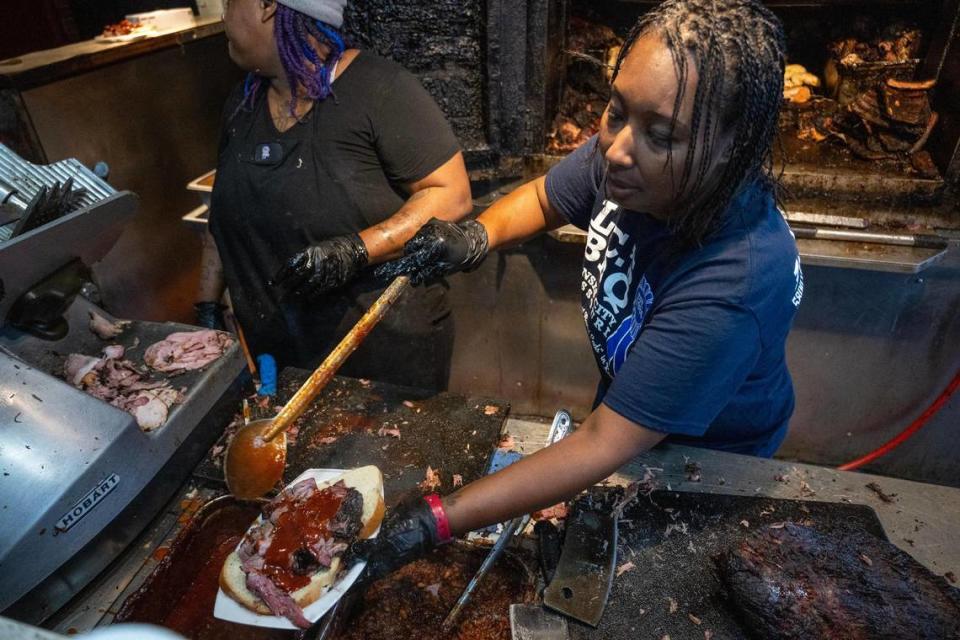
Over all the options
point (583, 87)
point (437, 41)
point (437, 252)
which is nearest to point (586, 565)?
point (437, 252)

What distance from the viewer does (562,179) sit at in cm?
208

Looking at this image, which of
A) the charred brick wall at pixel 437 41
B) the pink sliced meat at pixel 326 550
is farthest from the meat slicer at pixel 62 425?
the charred brick wall at pixel 437 41

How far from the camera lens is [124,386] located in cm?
180

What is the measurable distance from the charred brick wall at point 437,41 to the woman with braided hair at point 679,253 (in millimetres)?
1815

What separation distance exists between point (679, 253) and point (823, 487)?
0.98m

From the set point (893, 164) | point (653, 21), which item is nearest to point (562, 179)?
point (653, 21)

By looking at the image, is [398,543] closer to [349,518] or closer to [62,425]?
[349,518]

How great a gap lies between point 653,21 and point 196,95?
427cm

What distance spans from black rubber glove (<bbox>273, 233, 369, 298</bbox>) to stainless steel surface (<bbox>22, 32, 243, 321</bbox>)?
2.27m

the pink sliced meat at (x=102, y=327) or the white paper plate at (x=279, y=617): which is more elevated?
the pink sliced meat at (x=102, y=327)

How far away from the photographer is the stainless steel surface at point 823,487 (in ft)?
5.59

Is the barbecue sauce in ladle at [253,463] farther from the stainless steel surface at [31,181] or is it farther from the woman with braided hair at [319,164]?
the stainless steel surface at [31,181]

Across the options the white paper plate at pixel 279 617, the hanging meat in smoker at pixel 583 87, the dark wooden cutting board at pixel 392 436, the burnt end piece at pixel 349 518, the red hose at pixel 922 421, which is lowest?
the red hose at pixel 922 421

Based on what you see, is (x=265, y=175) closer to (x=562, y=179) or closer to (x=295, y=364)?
(x=295, y=364)
